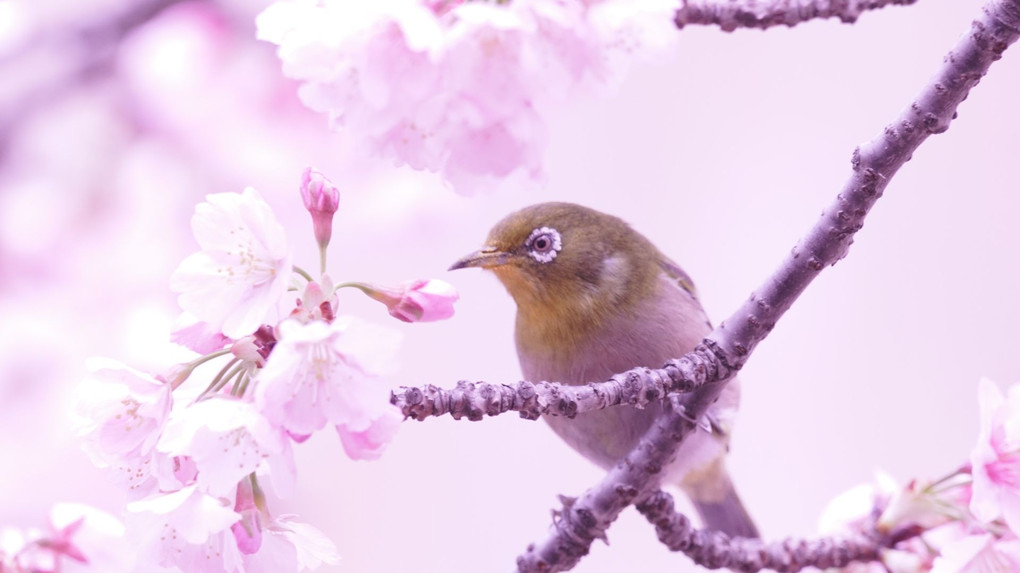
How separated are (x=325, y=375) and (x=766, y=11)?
41 centimetres

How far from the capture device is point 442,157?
483mm

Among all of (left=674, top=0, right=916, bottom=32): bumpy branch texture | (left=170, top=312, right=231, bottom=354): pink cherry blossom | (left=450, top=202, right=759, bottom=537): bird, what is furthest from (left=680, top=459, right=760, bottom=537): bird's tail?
(left=170, top=312, right=231, bottom=354): pink cherry blossom

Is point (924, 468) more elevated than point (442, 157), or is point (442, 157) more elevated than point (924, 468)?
point (924, 468)

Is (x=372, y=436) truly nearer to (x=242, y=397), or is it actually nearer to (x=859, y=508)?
(x=242, y=397)

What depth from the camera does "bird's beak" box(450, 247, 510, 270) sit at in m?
0.93

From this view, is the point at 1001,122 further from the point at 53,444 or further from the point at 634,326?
the point at 53,444

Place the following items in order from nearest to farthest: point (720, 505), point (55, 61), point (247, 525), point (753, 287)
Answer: point (247, 525) < point (55, 61) < point (720, 505) < point (753, 287)

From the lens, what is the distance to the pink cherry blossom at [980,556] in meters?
0.70

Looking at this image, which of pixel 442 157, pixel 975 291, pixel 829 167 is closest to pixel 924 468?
pixel 975 291

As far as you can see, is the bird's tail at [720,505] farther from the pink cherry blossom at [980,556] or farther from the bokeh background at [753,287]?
the bokeh background at [753,287]

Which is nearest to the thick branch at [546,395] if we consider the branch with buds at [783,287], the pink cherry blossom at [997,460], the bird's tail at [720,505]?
the branch with buds at [783,287]

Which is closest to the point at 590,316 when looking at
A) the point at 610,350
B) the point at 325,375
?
the point at 610,350

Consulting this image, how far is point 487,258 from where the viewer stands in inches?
37.2

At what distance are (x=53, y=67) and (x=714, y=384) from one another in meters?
Answer: 0.83
